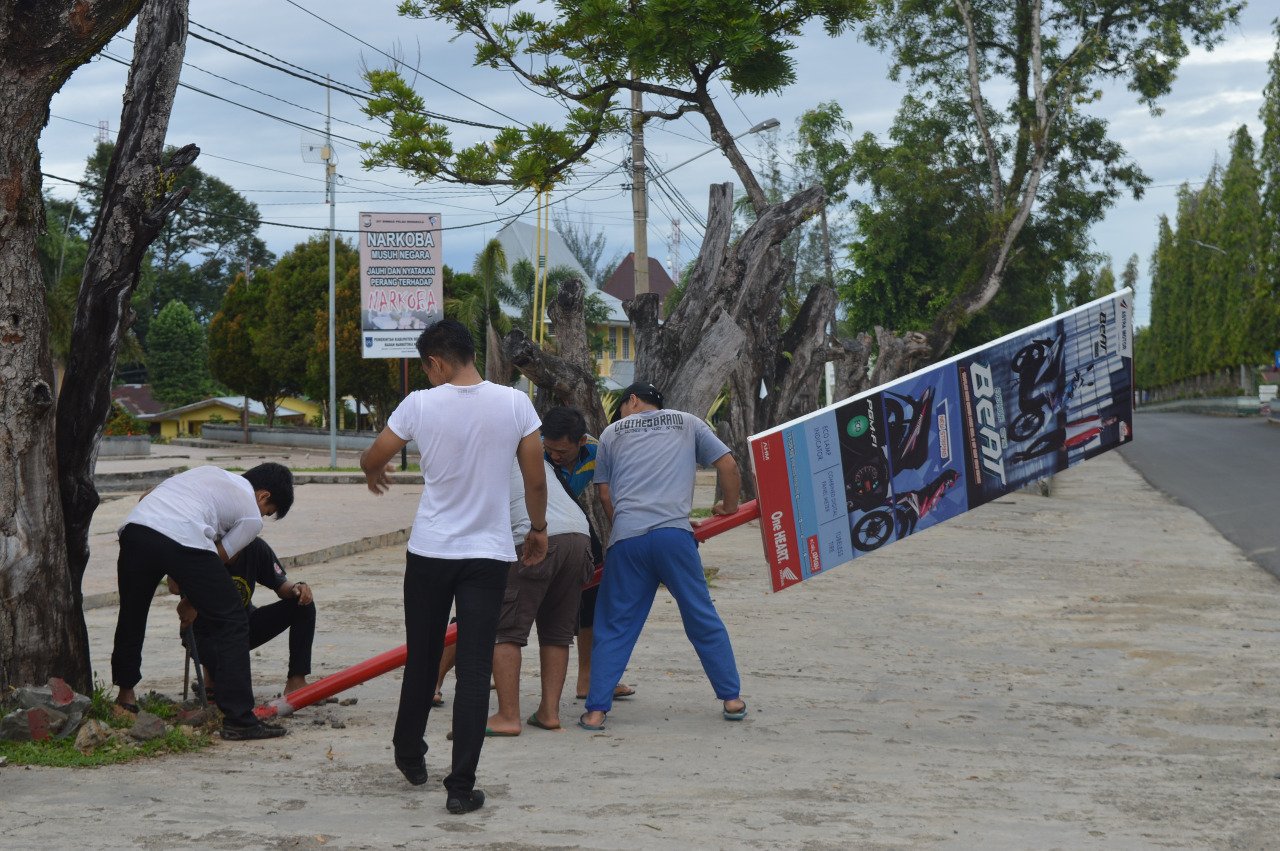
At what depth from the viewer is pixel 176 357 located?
226ft

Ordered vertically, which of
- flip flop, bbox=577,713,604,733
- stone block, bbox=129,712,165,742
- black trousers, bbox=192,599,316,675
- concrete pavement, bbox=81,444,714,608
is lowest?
concrete pavement, bbox=81,444,714,608

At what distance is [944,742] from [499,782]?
223 cm

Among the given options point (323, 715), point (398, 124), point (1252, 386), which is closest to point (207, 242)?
point (1252, 386)

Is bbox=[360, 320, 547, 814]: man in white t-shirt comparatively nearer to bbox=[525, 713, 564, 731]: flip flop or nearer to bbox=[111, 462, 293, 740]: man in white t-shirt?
bbox=[111, 462, 293, 740]: man in white t-shirt

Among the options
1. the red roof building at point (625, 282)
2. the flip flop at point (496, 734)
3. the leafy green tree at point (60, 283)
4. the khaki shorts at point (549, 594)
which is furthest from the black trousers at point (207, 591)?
the red roof building at point (625, 282)

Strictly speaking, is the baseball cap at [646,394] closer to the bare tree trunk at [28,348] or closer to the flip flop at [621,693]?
the flip flop at [621,693]

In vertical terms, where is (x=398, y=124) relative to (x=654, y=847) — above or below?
above

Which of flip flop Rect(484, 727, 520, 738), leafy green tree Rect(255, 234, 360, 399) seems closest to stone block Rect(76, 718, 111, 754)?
flip flop Rect(484, 727, 520, 738)

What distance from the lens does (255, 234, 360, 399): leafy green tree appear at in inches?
1884

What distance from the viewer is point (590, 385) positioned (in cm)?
1177

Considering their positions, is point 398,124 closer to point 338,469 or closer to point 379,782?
point 379,782

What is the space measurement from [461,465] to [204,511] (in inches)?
63.8

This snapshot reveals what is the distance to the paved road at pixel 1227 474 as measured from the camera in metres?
18.7

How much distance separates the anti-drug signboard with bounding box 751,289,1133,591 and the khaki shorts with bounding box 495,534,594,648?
1225mm
